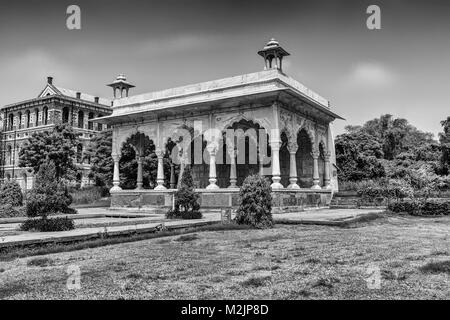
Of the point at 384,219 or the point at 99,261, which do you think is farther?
the point at 384,219

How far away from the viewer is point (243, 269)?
5066 mm

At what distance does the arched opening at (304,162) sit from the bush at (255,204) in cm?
1301

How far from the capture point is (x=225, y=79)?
66.2 feet

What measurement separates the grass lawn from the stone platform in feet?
31.5

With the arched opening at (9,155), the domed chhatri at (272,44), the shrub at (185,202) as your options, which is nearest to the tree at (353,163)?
the domed chhatri at (272,44)

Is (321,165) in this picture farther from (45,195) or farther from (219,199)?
(45,195)

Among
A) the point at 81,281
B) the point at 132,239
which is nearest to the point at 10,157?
the point at 132,239

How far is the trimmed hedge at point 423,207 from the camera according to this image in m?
15.1

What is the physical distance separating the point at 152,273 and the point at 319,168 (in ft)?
66.3

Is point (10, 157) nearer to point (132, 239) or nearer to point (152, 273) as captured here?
point (132, 239)

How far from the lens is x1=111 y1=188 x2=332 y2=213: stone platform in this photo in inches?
698

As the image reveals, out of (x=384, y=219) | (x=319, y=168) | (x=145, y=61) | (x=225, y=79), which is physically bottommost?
(x=384, y=219)

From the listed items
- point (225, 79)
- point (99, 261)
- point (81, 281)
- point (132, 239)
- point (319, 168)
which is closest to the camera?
point (81, 281)
